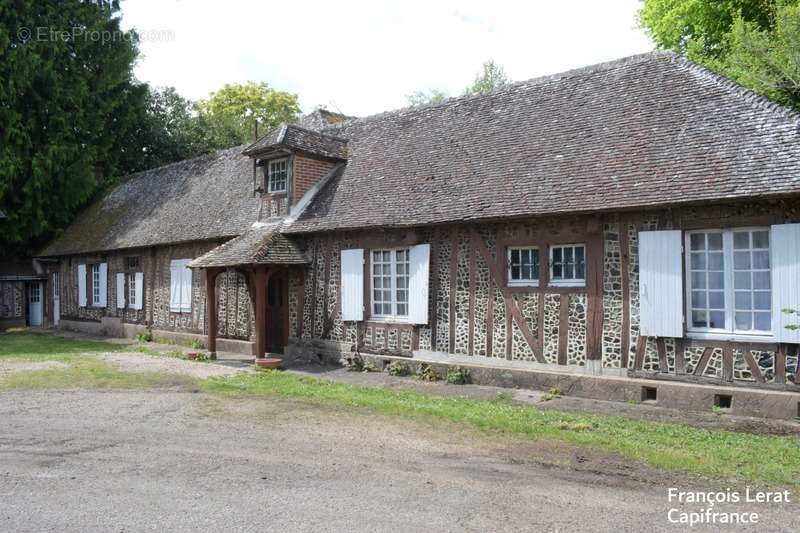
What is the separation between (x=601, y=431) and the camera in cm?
802

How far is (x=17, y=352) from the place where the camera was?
16.9 m

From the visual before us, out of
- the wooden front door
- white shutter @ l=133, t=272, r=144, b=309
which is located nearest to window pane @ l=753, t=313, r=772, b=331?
the wooden front door

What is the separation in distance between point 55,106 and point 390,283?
18.0 m

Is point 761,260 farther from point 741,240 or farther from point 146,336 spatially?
point 146,336

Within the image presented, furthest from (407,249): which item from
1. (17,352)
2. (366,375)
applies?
(17,352)

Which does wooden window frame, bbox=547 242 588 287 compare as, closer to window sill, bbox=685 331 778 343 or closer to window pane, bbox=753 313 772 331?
window sill, bbox=685 331 778 343

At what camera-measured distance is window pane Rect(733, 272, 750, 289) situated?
9.02 m

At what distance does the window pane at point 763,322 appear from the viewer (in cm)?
885

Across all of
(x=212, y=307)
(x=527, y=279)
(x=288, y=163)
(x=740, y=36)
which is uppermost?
(x=740, y=36)

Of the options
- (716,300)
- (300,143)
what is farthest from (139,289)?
(716,300)

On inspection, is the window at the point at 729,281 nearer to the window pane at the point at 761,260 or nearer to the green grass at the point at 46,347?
the window pane at the point at 761,260

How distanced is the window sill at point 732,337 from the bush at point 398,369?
17.1 feet

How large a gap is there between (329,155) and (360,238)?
3.36 meters

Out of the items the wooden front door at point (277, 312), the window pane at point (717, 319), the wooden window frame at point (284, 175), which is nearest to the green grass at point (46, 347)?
the wooden front door at point (277, 312)
